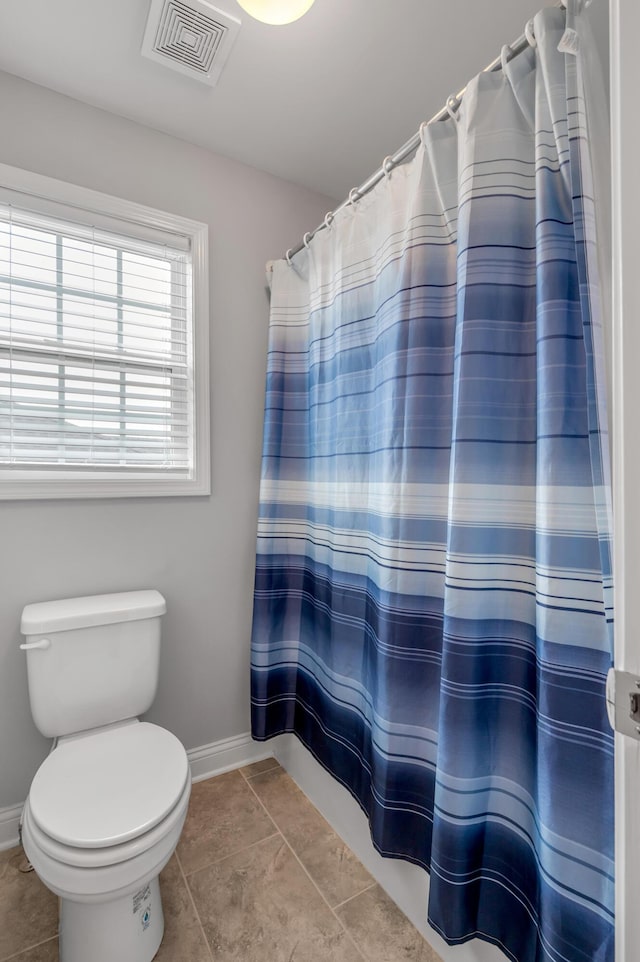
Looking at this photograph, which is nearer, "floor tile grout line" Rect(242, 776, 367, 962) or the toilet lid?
the toilet lid

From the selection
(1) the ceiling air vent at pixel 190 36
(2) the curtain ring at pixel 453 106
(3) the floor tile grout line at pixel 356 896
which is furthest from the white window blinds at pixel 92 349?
(3) the floor tile grout line at pixel 356 896

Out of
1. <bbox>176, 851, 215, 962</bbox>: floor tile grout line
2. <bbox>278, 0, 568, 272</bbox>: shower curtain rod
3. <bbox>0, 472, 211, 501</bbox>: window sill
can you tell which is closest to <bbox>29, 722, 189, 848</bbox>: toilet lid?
<bbox>176, 851, 215, 962</bbox>: floor tile grout line

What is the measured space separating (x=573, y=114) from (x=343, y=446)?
3.15 ft

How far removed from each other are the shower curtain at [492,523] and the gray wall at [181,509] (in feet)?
2.16

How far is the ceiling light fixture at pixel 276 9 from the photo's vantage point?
1.10m

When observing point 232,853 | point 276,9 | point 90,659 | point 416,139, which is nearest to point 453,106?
point 416,139

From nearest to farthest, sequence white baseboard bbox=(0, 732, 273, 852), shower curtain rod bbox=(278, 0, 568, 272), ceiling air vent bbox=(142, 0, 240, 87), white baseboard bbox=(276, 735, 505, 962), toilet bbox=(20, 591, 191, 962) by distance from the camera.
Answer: shower curtain rod bbox=(278, 0, 568, 272) < toilet bbox=(20, 591, 191, 962) < white baseboard bbox=(276, 735, 505, 962) < ceiling air vent bbox=(142, 0, 240, 87) < white baseboard bbox=(0, 732, 273, 852)

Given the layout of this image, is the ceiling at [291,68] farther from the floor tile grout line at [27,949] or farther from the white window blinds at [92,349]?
the floor tile grout line at [27,949]

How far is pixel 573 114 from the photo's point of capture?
0.81 meters

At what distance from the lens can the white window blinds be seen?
1.54 metres

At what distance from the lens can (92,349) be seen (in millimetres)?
1651

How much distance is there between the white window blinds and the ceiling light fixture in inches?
31.6

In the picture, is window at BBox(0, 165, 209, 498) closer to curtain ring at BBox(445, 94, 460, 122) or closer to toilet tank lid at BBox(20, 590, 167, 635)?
toilet tank lid at BBox(20, 590, 167, 635)

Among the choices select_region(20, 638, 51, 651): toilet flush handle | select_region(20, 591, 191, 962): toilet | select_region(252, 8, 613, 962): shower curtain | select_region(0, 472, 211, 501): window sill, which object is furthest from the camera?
select_region(0, 472, 211, 501): window sill
